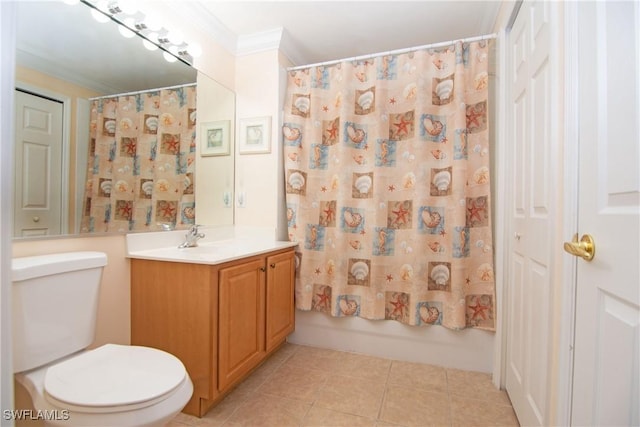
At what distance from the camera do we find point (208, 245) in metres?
1.95

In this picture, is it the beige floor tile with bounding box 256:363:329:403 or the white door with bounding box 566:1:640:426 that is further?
the beige floor tile with bounding box 256:363:329:403

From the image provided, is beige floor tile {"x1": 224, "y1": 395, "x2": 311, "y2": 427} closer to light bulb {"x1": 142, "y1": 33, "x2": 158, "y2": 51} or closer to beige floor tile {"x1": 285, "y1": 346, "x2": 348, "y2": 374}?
beige floor tile {"x1": 285, "y1": 346, "x2": 348, "y2": 374}

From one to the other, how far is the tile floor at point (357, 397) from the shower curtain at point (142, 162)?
111cm

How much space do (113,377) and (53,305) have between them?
0.39 m

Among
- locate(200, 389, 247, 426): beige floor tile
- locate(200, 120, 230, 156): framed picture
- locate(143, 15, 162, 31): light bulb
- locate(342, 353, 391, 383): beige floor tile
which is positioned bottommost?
locate(200, 389, 247, 426): beige floor tile

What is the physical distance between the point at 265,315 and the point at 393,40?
2279 millimetres

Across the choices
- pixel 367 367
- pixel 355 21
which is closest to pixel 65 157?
pixel 355 21

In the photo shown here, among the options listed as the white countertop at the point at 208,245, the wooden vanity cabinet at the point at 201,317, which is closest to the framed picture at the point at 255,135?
the white countertop at the point at 208,245

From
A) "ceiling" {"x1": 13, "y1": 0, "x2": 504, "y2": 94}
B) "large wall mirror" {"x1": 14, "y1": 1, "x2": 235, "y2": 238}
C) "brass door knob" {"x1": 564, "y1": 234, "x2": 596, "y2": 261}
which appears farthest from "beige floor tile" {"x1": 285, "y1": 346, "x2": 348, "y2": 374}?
"ceiling" {"x1": 13, "y1": 0, "x2": 504, "y2": 94}

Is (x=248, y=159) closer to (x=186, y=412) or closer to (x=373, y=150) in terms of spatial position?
(x=373, y=150)

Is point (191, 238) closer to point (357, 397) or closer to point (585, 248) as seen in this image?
point (357, 397)

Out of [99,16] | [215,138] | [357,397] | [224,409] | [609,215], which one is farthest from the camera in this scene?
[215,138]

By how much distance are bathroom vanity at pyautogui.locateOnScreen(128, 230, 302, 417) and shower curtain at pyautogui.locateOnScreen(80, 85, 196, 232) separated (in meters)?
0.23

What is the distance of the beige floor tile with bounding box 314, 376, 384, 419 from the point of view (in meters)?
1.49
